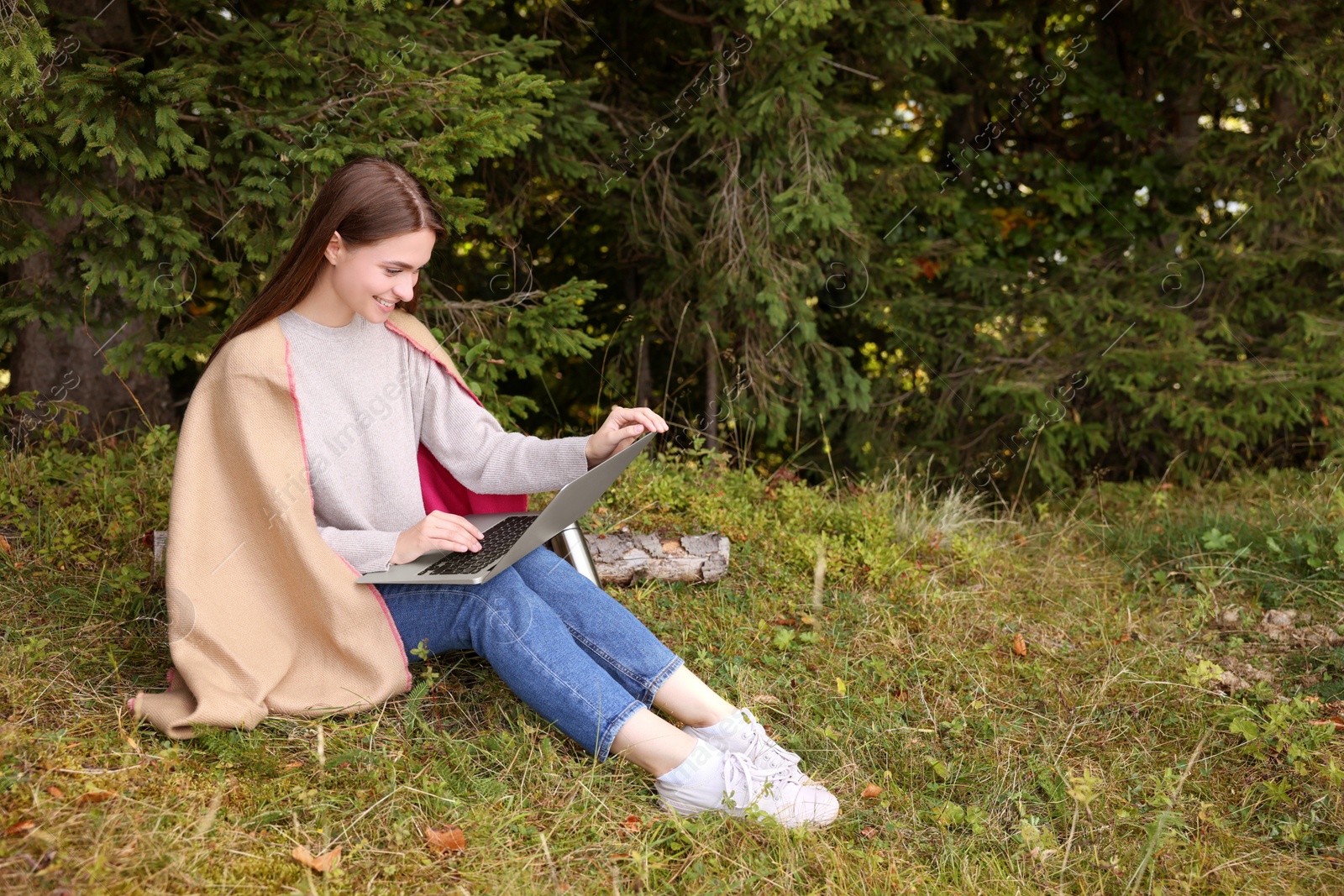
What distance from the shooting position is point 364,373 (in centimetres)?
275

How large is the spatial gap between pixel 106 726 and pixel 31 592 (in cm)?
99

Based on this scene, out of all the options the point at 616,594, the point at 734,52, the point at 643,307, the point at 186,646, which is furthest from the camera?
the point at 643,307

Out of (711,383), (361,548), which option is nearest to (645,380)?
(711,383)

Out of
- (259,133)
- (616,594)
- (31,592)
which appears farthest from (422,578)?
(259,133)

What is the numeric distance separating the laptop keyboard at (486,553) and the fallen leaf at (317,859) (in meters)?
0.66

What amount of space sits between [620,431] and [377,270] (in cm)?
75

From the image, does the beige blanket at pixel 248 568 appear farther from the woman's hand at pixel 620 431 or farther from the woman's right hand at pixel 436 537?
the woman's hand at pixel 620 431

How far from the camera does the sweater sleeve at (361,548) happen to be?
2.58 metres

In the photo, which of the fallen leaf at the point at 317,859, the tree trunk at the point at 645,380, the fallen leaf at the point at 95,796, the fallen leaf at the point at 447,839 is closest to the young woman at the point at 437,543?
the fallen leaf at the point at 447,839

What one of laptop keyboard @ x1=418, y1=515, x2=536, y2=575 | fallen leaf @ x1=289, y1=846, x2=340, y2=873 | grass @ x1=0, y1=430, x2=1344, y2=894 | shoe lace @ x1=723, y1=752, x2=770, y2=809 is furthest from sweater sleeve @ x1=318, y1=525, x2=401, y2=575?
shoe lace @ x1=723, y1=752, x2=770, y2=809

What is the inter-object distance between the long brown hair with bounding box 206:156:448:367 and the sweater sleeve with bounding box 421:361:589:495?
474 mm

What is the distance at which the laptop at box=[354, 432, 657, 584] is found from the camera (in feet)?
8.09

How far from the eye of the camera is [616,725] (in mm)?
2508

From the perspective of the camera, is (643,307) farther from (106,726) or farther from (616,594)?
(106,726)
